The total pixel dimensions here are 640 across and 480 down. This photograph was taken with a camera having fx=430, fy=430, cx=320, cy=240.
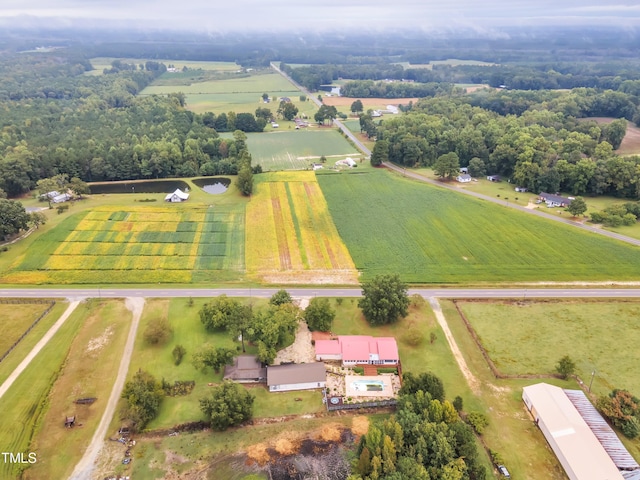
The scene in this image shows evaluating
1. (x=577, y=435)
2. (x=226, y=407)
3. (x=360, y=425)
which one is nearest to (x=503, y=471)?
(x=577, y=435)

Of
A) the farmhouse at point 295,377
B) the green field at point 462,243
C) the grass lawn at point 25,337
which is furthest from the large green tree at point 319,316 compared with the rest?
the grass lawn at point 25,337

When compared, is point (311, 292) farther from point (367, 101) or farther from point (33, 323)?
→ point (367, 101)

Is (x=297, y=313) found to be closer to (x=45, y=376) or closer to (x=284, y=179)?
(x=45, y=376)

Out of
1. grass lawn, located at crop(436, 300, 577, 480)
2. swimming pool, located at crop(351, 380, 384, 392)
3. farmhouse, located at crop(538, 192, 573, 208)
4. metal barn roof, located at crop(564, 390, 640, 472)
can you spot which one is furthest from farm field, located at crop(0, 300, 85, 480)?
farmhouse, located at crop(538, 192, 573, 208)

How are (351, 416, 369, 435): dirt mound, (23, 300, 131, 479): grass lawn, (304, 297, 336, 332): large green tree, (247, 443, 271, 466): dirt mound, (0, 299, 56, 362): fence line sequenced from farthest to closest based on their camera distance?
(304, 297, 336, 332): large green tree < (0, 299, 56, 362): fence line < (351, 416, 369, 435): dirt mound < (23, 300, 131, 479): grass lawn < (247, 443, 271, 466): dirt mound

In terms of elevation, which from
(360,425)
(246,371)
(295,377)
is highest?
(295,377)

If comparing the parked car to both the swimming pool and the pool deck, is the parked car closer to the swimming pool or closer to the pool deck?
the pool deck

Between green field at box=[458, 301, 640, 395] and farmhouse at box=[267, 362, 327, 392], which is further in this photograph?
green field at box=[458, 301, 640, 395]
